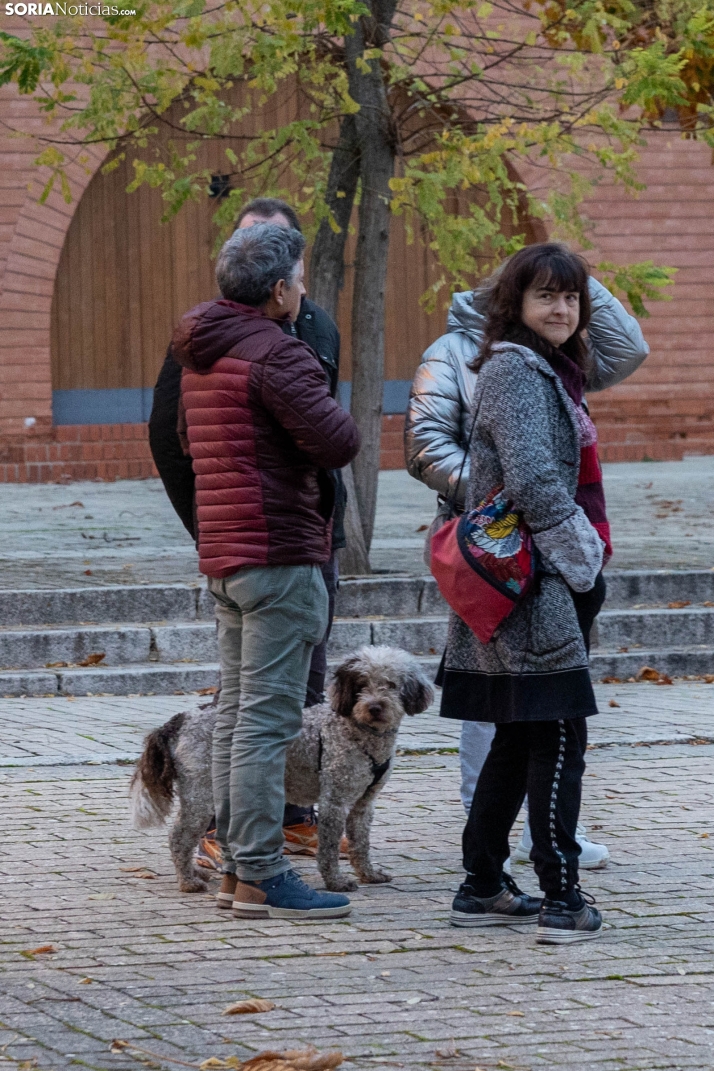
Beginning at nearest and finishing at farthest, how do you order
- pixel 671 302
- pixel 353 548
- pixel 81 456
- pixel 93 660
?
pixel 93 660, pixel 353 548, pixel 81 456, pixel 671 302

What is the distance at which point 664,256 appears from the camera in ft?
63.1

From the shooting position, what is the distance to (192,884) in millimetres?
5102

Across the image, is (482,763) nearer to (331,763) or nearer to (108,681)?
(331,763)

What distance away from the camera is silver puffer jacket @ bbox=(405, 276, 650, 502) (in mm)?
5262

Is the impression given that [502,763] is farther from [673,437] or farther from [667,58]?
[673,437]

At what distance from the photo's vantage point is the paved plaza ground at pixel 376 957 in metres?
3.69

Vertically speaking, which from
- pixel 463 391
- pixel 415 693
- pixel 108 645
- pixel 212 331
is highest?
pixel 212 331

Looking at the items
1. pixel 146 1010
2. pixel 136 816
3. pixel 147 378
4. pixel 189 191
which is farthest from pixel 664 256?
pixel 146 1010

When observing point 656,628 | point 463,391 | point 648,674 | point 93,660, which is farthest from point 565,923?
point 656,628

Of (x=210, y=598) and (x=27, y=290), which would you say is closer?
(x=210, y=598)

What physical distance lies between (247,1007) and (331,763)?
119 centimetres

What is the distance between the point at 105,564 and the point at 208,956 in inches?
257

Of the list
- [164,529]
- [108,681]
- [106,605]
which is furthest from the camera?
[164,529]

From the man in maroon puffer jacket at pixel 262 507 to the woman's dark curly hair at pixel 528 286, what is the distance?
0.51 m
